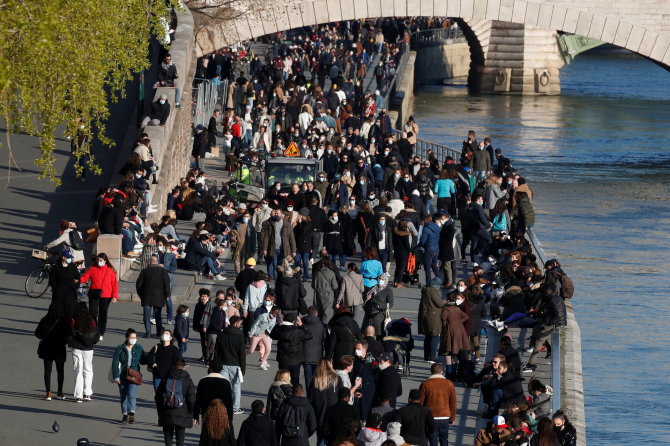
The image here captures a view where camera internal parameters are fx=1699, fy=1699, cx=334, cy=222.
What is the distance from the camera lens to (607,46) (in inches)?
4141

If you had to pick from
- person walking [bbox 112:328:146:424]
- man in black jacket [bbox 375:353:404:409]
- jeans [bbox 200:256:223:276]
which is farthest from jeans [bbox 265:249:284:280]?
man in black jacket [bbox 375:353:404:409]

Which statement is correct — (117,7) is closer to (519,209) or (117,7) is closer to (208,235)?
(208,235)

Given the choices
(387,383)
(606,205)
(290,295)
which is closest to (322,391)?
(387,383)

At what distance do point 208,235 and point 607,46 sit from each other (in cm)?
8349

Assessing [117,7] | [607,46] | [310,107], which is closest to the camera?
[117,7]

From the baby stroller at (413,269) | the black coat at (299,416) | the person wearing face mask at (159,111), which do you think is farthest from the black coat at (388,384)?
the person wearing face mask at (159,111)

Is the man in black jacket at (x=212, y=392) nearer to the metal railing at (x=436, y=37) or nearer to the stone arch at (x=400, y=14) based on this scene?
the stone arch at (x=400, y=14)

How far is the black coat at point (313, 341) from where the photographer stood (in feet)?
57.7

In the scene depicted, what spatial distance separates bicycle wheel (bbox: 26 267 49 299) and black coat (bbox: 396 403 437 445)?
895 cm

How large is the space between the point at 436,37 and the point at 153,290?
6121 cm

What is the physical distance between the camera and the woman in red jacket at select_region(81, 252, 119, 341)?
20062 millimetres

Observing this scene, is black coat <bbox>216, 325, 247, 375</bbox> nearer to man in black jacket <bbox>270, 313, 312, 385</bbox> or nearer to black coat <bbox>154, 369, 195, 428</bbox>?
man in black jacket <bbox>270, 313, 312, 385</bbox>

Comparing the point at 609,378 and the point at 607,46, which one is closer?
the point at 609,378

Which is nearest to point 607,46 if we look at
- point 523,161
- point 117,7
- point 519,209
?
point 523,161
